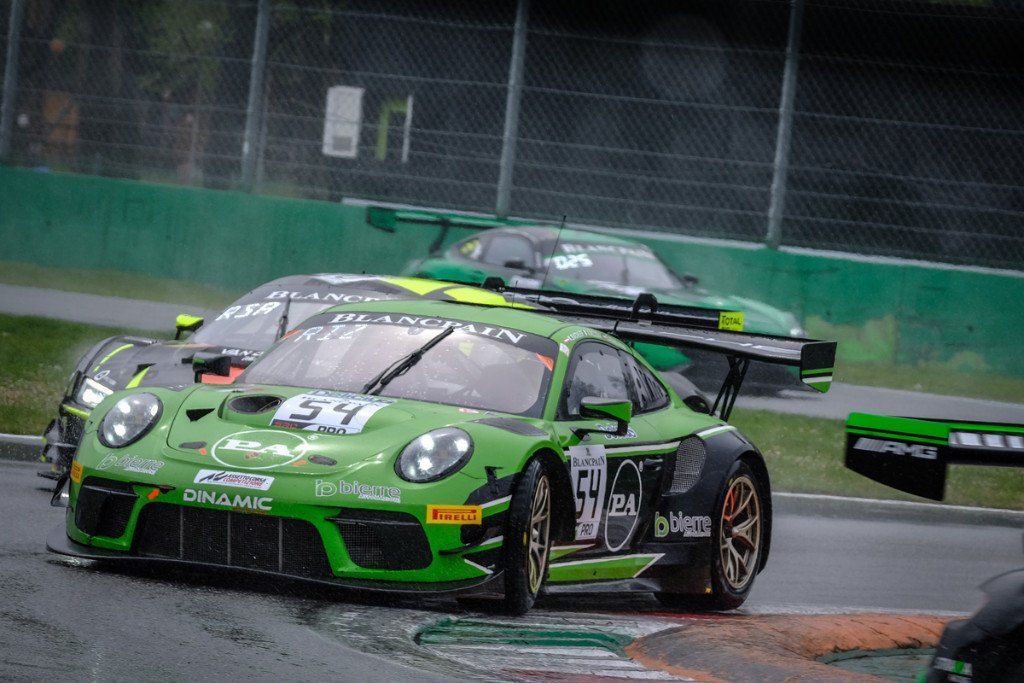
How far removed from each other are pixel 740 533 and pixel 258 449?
2.89 metres

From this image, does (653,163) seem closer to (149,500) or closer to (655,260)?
(655,260)

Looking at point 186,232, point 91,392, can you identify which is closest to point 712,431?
point 91,392

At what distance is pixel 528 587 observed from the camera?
6699mm

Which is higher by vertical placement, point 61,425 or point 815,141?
point 815,141

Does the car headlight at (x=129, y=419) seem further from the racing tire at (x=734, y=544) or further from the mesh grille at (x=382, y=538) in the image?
the racing tire at (x=734, y=544)

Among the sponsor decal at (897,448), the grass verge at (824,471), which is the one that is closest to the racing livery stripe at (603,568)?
the sponsor decal at (897,448)

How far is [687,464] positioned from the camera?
810cm

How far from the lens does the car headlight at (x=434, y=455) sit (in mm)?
6430

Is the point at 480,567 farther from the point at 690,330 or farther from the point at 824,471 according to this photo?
the point at 824,471

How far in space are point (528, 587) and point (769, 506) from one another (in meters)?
2.34

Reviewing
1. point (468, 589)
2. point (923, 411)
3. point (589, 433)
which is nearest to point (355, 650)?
point (468, 589)

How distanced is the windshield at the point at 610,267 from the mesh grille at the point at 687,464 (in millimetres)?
8554

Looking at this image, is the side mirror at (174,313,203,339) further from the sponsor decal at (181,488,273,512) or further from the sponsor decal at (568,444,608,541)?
the sponsor decal at (181,488,273,512)

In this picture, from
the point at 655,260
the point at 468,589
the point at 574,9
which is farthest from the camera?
the point at 574,9
